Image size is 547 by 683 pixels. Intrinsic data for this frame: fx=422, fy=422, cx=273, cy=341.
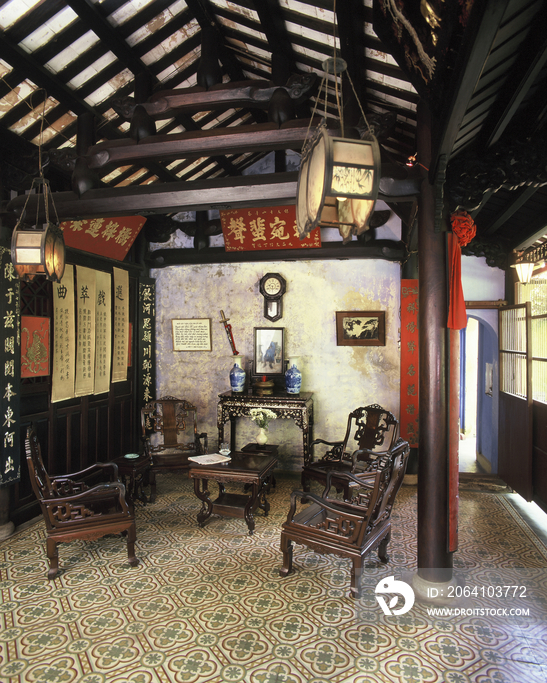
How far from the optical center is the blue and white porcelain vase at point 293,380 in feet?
19.2

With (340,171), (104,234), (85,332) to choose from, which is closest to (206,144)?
(340,171)

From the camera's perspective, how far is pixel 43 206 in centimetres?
399

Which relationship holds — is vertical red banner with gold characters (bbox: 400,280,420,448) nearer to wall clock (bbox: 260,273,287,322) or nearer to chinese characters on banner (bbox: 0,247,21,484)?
wall clock (bbox: 260,273,287,322)

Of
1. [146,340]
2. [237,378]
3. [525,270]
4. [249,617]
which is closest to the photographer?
[249,617]

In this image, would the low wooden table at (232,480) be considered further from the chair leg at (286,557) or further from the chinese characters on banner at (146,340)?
the chinese characters on banner at (146,340)

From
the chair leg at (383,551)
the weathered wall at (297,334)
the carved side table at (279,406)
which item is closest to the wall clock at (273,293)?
the weathered wall at (297,334)

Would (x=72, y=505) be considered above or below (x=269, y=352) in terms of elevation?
below

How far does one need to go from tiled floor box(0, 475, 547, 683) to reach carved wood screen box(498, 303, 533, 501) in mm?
1147

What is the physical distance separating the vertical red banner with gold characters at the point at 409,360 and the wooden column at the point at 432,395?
255 cm

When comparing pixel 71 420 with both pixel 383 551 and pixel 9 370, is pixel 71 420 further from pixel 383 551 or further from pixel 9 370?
pixel 383 551

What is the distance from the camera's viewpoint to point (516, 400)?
17.1 ft

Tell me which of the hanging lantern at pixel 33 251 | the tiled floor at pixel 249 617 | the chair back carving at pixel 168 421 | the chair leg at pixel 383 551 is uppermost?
the hanging lantern at pixel 33 251

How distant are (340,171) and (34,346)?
156 inches

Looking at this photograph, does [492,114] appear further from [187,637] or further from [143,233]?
[143,233]
